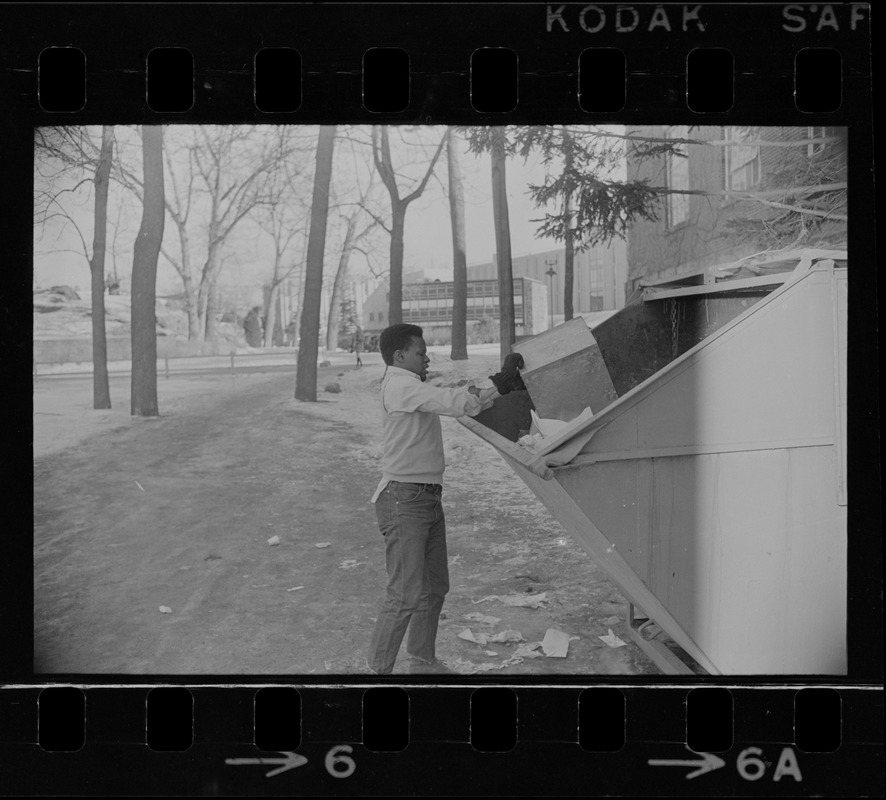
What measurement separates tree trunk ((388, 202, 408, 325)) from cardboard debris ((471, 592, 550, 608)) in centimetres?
136

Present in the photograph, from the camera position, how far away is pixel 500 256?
11.8 feet

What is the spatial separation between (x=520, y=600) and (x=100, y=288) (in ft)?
8.10

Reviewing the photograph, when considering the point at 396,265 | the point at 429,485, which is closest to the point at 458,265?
the point at 396,265

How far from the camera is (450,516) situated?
3531 mm

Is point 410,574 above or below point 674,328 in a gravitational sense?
below

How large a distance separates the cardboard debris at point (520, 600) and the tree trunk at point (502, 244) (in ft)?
3.73

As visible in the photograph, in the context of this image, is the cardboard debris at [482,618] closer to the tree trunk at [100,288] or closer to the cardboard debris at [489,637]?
the cardboard debris at [489,637]

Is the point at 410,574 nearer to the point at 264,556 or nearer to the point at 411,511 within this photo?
the point at 411,511

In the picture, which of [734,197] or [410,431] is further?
[734,197]
